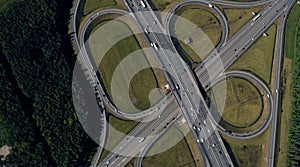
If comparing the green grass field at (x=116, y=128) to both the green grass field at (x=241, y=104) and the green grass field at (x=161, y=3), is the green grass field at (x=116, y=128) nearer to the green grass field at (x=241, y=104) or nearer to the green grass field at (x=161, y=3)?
the green grass field at (x=241, y=104)

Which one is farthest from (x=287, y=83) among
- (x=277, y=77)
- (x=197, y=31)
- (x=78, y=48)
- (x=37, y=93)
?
(x=37, y=93)

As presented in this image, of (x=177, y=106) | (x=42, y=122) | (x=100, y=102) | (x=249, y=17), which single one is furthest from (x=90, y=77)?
(x=249, y=17)

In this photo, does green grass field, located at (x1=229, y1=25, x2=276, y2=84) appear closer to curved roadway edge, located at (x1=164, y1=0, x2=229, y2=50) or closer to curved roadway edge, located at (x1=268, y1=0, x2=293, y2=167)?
curved roadway edge, located at (x1=268, y1=0, x2=293, y2=167)

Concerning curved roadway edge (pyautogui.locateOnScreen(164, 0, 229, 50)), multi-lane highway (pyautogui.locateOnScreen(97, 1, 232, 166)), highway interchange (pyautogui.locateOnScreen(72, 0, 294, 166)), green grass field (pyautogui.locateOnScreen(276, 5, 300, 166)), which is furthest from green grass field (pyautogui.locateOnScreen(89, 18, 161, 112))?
green grass field (pyautogui.locateOnScreen(276, 5, 300, 166))

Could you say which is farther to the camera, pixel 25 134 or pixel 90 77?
pixel 90 77

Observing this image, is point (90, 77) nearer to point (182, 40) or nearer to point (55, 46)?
point (55, 46)
